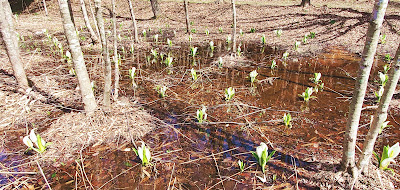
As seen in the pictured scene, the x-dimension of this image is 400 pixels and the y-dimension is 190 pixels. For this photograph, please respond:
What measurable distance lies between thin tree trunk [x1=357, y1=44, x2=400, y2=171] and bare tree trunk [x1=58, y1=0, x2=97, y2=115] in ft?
12.8

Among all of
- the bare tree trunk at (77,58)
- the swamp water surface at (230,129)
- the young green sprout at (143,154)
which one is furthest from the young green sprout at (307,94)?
Result: the bare tree trunk at (77,58)

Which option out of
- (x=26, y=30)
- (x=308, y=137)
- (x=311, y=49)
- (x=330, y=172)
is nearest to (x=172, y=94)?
(x=308, y=137)

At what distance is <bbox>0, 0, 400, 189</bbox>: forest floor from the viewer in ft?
11.2

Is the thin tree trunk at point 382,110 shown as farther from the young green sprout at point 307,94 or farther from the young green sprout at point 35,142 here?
the young green sprout at point 35,142

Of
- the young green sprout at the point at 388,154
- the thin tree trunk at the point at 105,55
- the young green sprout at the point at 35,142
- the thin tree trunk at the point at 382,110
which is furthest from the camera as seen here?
the thin tree trunk at the point at 105,55

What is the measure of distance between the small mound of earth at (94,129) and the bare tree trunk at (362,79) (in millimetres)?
2838

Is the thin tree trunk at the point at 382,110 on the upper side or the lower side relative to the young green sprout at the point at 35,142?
upper

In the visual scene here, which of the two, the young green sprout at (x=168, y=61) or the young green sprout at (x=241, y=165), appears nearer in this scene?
the young green sprout at (x=241, y=165)

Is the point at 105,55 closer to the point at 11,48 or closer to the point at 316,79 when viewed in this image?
the point at 11,48

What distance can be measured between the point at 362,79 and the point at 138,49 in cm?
826

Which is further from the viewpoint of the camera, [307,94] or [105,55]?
[307,94]

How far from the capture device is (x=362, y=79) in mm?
2178

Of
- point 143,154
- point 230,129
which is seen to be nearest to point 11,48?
point 143,154

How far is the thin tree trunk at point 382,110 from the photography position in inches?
83.9
